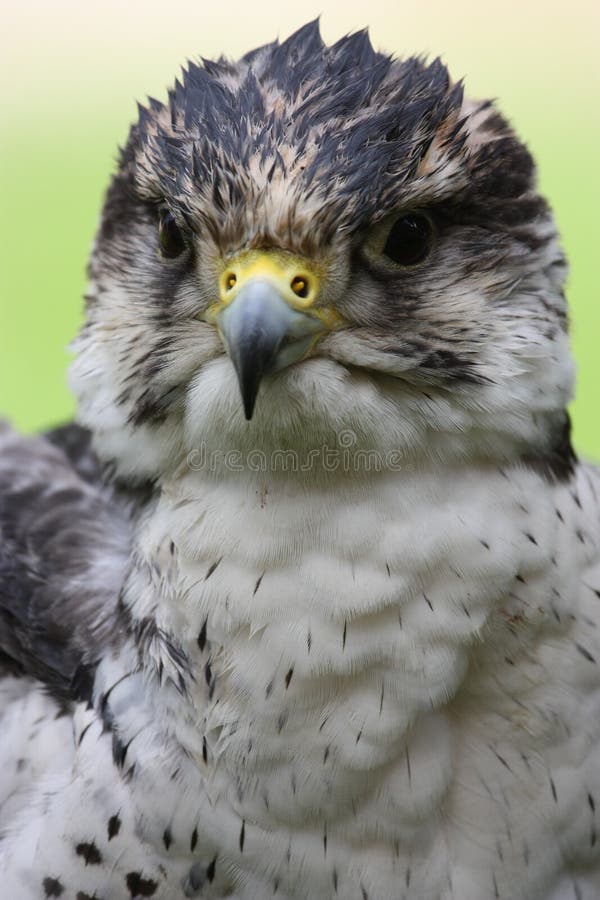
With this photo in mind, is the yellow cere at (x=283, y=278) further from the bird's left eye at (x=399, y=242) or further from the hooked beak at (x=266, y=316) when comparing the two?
the bird's left eye at (x=399, y=242)

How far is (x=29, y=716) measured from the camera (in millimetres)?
2762

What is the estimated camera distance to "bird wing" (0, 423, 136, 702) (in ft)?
8.92

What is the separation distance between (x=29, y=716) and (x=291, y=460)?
905 millimetres

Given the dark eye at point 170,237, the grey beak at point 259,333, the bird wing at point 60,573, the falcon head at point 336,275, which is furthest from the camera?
the bird wing at point 60,573

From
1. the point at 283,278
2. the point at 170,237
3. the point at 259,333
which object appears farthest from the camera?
the point at 170,237

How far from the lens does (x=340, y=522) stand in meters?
2.29

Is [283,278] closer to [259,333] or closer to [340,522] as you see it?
[259,333]

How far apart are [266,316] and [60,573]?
1.05m

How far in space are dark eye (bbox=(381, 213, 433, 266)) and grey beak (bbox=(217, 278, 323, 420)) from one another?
0.22 meters

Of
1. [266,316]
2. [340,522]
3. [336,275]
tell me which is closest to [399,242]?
[336,275]

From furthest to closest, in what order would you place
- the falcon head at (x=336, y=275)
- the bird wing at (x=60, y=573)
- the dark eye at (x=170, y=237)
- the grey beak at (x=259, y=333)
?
the bird wing at (x=60, y=573), the dark eye at (x=170, y=237), the falcon head at (x=336, y=275), the grey beak at (x=259, y=333)

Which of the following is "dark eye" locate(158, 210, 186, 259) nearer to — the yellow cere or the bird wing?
the yellow cere

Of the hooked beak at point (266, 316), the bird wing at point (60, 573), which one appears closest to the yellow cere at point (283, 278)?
the hooked beak at point (266, 316)

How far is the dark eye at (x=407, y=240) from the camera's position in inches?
90.7
